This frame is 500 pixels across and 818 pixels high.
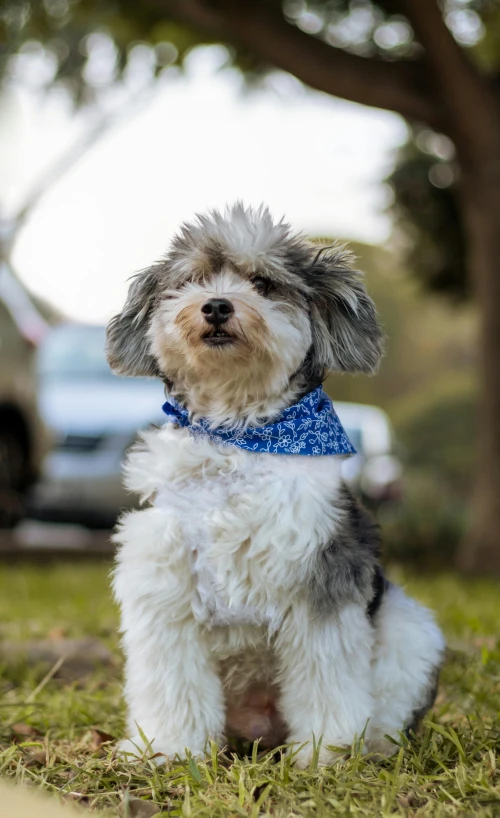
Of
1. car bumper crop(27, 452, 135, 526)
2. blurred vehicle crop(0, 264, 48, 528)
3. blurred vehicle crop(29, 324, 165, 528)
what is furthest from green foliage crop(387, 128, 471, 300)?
blurred vehicle crop(0, 264, 48, 528)

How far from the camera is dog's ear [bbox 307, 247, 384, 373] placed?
3225 mm

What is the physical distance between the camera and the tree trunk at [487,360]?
890 centimetres

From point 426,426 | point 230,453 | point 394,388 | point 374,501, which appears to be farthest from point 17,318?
point 394,388

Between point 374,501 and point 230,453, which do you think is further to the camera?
point 374,501

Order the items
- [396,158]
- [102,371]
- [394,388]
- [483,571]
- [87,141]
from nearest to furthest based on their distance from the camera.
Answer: [483,571] → [102,371] → [396,158] → [87,141] → [394,388]

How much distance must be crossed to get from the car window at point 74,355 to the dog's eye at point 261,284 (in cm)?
775

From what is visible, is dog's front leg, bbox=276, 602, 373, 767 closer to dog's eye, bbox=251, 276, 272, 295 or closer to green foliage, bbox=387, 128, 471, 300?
dog's eye, bbox=251, 276, 272, 295

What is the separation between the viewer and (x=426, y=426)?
64.3 ft

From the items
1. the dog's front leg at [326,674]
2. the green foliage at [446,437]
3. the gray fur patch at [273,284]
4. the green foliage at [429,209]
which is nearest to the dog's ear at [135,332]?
the gray fur patch at [273,284]

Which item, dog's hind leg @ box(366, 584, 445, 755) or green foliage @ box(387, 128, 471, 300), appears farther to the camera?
green foliage @ box(387, 128, 471, 300)

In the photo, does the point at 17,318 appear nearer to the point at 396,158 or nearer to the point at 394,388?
the point at 396,158

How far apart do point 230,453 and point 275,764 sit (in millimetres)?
973

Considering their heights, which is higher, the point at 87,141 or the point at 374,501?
the point at 87,141

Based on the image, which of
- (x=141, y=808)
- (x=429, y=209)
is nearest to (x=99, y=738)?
(x=141, y=808)
